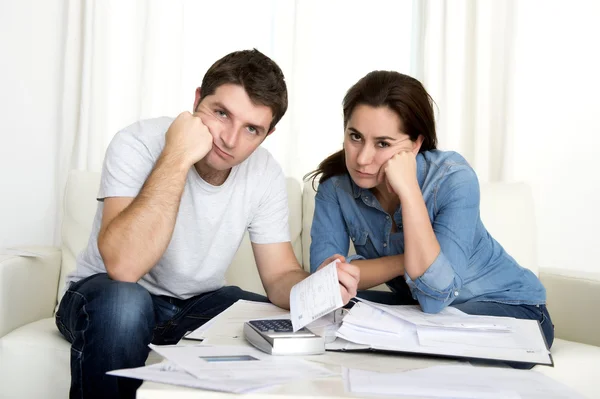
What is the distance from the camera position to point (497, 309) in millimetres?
1855

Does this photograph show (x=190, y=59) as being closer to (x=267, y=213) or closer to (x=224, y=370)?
(x=267, y=213)

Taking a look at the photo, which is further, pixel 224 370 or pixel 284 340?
pixel 284 340

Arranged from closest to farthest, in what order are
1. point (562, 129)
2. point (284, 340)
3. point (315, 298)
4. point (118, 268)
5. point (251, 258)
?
point (284, 340)
point (315, 298)
point (118, 268)
point (251, 258)
point (562, 129)

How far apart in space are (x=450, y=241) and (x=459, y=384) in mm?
733

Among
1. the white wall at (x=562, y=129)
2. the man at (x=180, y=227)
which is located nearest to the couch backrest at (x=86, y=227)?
the man at (x=180, y=227)

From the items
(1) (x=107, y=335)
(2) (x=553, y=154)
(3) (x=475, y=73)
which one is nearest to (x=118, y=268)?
(1) (x=107, y=335)

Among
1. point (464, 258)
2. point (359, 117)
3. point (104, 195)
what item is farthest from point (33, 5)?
point (464, 258)

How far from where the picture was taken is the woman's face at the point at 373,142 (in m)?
1.83

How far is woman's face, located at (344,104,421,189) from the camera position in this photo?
1833 mm

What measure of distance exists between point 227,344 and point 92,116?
196 centimetres

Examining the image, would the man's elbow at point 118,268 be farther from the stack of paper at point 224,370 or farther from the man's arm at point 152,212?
the stack of paper at point 224,370

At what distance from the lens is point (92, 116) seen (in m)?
2.94

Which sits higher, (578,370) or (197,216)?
(197,216)

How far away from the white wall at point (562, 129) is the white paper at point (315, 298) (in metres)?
2.20
